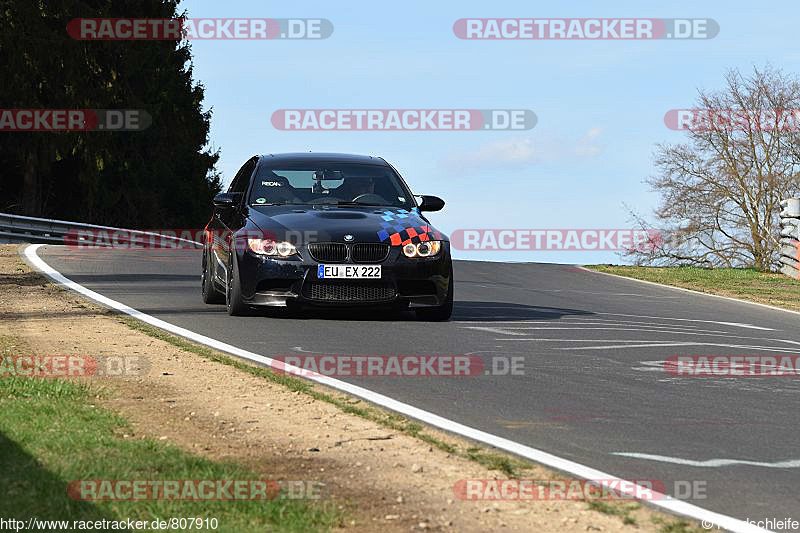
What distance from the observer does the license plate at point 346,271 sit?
12.9 metres

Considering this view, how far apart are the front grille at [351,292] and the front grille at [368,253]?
0.25 m

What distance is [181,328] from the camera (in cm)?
1201

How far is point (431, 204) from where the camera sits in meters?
14.4

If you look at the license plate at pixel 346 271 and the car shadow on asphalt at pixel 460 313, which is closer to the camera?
the license plate at pixel 346 271

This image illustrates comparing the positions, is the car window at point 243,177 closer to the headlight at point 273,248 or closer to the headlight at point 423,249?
the headlight at point 273,248

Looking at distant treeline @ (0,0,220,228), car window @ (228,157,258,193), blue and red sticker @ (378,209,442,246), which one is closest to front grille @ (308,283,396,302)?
blue and red sticker @ (378,209,442,246)

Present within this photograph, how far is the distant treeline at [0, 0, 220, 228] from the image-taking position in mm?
43438

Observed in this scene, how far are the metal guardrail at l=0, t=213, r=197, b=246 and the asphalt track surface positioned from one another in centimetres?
1576

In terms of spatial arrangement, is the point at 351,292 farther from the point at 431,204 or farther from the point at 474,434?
the point at 474,434

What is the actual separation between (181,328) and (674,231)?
3488 cm

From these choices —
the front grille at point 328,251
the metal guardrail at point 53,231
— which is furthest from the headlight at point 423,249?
the metal guardrail at point 53,231

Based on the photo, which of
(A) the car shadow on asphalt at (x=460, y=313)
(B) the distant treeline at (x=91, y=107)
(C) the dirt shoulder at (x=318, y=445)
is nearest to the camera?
(C) the dirt shoulder at (x=318, y=445)

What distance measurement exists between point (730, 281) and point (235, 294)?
1471cm

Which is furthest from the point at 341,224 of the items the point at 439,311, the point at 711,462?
the point at 711,462
